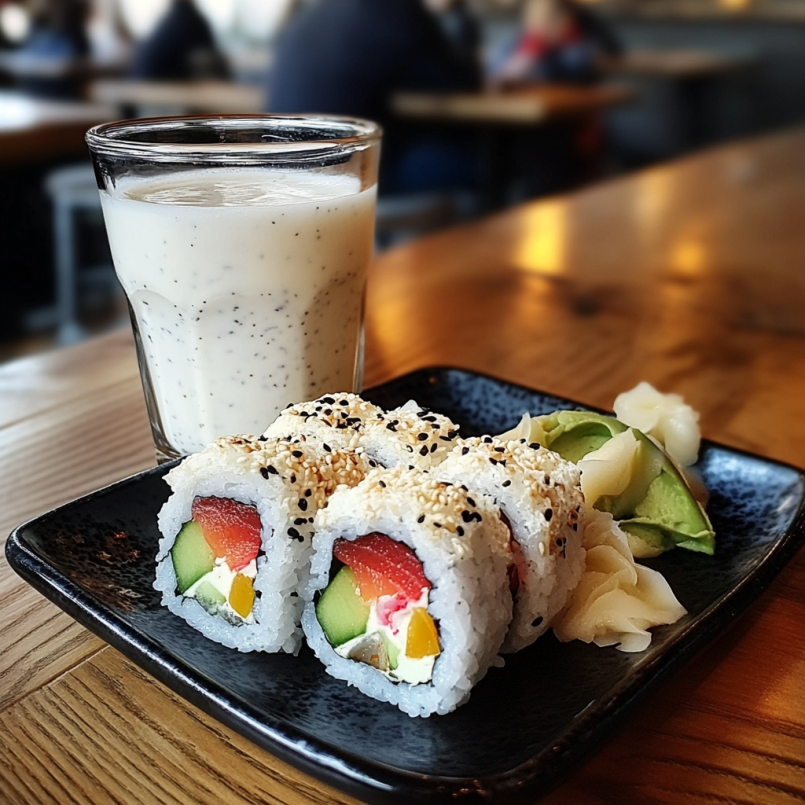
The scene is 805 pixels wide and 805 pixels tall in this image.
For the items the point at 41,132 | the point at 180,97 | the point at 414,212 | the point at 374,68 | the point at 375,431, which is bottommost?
the point at 414,212

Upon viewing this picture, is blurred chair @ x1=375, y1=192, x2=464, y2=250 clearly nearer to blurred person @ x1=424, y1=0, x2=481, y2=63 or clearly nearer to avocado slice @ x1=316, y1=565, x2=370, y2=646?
avocado slice @ x1=316, y1=565, x2=370, y2=646

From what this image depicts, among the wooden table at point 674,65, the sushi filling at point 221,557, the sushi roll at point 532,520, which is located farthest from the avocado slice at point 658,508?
the wooden table at point 674,65

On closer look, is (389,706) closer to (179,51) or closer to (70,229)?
(70,229)

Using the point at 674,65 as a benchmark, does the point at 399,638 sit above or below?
above

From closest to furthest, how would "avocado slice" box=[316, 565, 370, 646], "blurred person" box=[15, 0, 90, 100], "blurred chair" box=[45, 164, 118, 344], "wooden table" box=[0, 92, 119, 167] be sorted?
"avocado slice" box=[316, 565, 370, 646], "wooden table" box=[0, 92, 119, 167], "blurred chair" box=[45, 164, 118, 344], "blurred person" box=[15, 0, 90, 100]

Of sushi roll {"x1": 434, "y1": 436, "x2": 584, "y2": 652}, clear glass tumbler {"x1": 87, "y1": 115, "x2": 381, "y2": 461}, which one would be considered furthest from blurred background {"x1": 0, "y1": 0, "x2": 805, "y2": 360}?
sushi roll {"x1": 434, "y1": 436, "x2": 584, "y2": 652}

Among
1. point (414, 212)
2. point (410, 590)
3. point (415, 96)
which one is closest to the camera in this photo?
point (410, 590)

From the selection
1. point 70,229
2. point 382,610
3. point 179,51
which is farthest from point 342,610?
point 179,51
